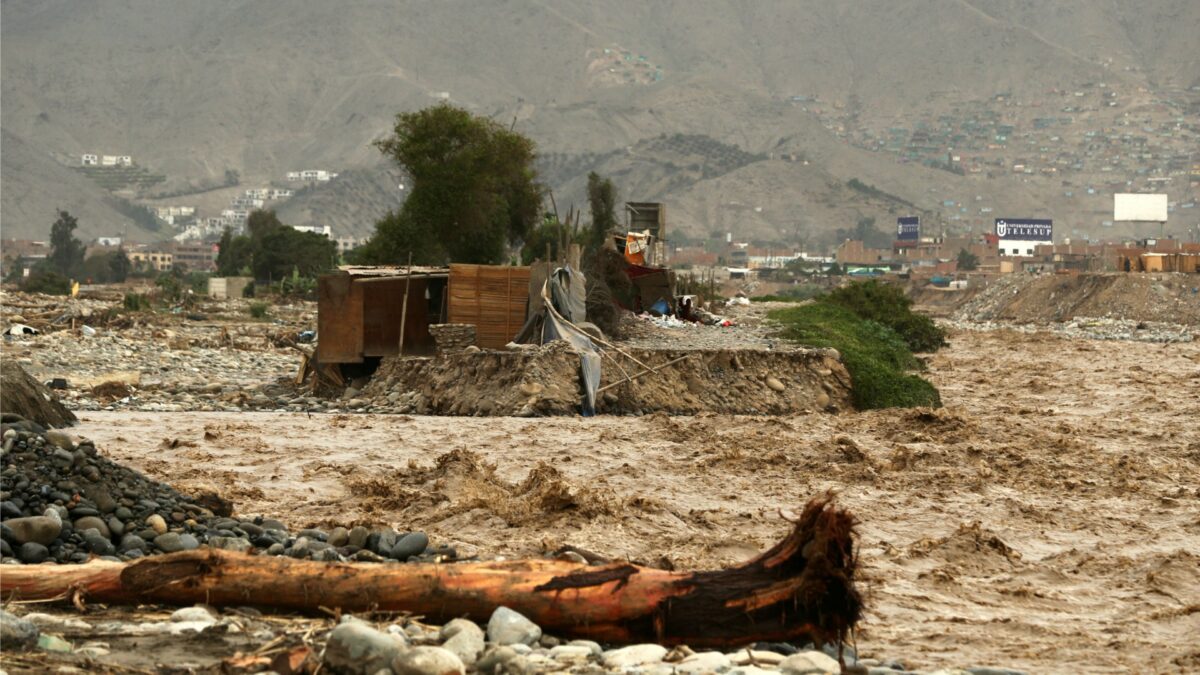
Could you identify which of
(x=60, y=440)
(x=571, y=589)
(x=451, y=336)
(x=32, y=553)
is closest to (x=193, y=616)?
(x=32, y=553)

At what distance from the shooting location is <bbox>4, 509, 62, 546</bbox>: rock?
8906mm

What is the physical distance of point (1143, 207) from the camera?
9862 cm

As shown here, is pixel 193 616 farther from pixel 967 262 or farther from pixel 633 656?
pixel 967 262

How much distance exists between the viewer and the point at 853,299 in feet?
144

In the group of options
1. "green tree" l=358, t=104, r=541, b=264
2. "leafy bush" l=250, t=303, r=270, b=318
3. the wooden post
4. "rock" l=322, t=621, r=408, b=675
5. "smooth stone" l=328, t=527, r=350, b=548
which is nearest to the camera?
"rock" l=322, t=621, r=408, b=675

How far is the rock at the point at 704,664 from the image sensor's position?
697 centimetres

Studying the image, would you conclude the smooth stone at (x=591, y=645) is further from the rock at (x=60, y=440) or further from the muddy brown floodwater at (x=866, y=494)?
the rock at (x=60, y=440)

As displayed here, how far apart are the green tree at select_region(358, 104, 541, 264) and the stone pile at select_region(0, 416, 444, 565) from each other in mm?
33201

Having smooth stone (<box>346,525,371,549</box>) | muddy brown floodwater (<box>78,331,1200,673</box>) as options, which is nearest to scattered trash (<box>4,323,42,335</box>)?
muddy brown floodwater (<box>78,331,1200,673</box>)

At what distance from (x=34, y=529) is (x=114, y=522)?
66cm

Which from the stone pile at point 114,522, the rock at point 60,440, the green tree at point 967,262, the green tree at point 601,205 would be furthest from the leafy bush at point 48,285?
the green tree at point 967,262

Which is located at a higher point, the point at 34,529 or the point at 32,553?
the point at 34,529

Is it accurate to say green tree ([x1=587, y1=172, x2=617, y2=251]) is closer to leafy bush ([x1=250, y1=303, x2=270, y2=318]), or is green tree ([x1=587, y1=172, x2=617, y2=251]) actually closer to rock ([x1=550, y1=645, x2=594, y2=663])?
leafy bush ([x1=250, y1=303, x2=270, y2=318])

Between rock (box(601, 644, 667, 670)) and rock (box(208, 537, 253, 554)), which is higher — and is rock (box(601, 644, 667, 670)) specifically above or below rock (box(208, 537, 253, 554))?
below
